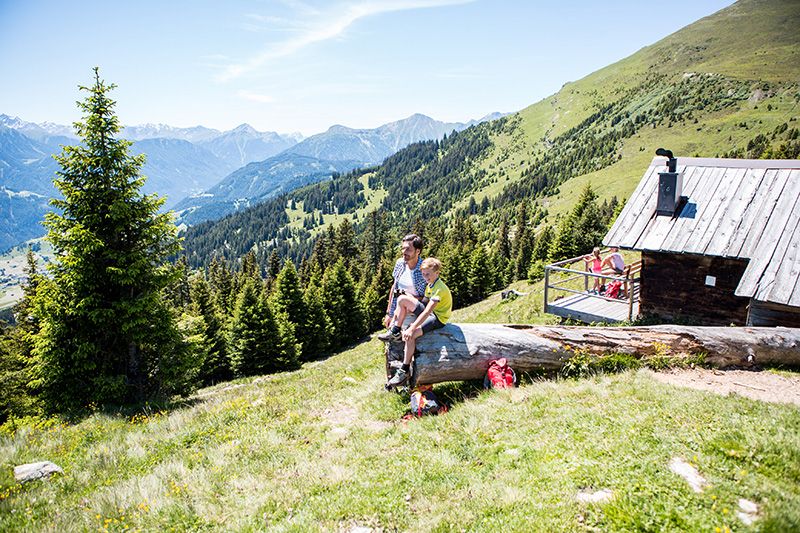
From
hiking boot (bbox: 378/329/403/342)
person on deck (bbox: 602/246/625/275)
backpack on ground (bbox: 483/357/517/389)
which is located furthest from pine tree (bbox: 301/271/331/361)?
backpack on ground (bbox: 483/357/517/389)

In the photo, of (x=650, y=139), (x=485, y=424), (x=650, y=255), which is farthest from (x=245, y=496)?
(x=650, y=139)

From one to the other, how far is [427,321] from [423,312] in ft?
1.33

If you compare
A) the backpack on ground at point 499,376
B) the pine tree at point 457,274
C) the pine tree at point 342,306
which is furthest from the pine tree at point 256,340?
the backpack on ground at point 499,376

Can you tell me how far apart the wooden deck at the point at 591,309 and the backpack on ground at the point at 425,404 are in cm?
1083

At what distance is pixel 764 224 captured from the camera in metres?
14.1

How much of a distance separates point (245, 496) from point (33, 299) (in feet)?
42.9

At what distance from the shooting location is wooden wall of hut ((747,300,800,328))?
12.4m

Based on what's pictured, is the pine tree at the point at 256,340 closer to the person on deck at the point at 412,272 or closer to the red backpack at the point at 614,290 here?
the red backpack at the point at 614,290

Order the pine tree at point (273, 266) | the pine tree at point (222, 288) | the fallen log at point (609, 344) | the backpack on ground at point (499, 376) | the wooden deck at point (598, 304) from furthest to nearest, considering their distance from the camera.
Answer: the pine tree at point (273, 266) → the pine tree at point (222, 288) → the wooden deck at point (598, 304) → the fallen log at point (609, 344) → the backpack on ground at point (499, 376)

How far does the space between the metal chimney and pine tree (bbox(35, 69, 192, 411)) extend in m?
20.0

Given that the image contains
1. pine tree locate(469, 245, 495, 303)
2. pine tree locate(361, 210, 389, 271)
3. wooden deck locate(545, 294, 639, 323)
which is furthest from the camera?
pine tree locate(361, 210, 389, 271)

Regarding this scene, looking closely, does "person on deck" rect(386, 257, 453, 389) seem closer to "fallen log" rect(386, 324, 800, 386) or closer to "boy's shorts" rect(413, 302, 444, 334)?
"boy's shorts" rect(413, 302, 444, 334)

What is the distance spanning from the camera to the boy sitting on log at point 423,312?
9.02 metres

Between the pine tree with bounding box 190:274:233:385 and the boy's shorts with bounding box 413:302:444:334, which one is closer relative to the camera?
the boy's shorts with bounding box 413:302:444:334
